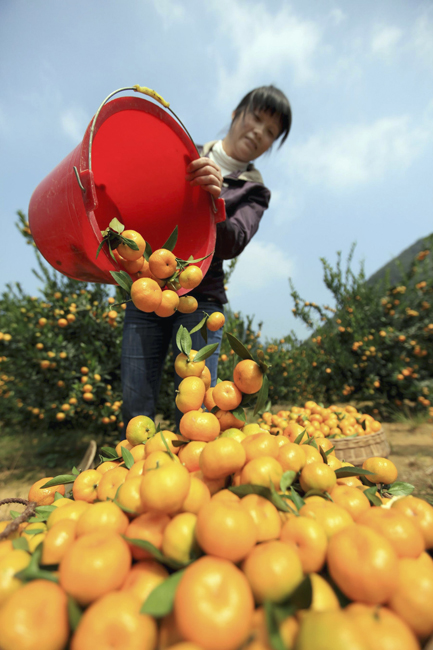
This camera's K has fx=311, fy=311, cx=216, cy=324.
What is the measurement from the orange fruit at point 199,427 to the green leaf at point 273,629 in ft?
1.43

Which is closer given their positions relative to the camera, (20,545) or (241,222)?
(20,545)

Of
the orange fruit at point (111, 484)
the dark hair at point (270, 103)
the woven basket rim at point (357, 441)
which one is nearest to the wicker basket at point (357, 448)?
the woven basket rim at point (357, 441)

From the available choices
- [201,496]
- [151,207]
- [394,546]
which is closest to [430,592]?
[394,546]

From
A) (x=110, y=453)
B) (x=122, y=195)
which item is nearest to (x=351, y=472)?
(x=110, y=453)

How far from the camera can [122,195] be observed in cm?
145

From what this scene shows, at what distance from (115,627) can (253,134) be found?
2093 mm

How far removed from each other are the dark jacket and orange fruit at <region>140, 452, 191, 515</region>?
1.11 m

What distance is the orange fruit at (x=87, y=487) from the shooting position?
77 centimetres

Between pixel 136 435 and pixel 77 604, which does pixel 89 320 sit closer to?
pixel 136 435

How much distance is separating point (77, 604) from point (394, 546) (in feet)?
1.69

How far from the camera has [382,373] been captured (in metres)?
3.89

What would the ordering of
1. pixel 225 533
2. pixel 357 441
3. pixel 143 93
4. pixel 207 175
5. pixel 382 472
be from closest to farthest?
pixel 225 533 → pixel 382 472 → pixel 143 93 → pixel 207 175 → pixel 357 441

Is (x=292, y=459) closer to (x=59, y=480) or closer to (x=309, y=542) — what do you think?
(x=309, y=542)

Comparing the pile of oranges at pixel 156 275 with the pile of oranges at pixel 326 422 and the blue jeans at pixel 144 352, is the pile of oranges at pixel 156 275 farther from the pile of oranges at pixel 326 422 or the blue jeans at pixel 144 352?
the pile of oranges at pixel 326 422
